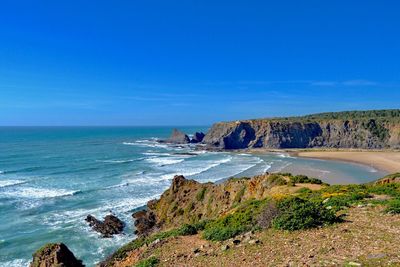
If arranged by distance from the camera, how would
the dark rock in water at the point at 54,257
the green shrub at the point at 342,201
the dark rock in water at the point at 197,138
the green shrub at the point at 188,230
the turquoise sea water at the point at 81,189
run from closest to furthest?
the green shrub at the point at 342,201, the green shrub at the point at 188,230, the dark rock in water at the point at 54,257, the turquoise sea water at the point at 81,189, the dark rock in water at the point at 197,138

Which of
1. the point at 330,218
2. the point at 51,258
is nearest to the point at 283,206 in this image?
the point at 330,218

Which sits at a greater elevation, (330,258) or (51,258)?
(330,258)

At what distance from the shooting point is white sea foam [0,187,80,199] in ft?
139

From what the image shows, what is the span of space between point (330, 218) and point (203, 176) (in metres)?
43.6

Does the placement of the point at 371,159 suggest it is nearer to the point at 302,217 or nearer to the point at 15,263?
the point at 15,263

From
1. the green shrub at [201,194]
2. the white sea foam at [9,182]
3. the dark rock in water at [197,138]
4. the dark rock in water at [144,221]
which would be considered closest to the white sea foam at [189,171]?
the white sea foam at [9,182]

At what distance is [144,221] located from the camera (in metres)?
31.2

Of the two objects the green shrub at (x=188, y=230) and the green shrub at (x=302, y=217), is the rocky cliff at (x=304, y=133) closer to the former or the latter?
the green shrub at (x=188, y=230)

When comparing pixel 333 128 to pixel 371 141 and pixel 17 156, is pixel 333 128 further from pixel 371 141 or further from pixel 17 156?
pixel 17 156

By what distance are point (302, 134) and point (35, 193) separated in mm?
83508

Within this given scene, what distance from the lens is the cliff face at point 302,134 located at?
106 metres

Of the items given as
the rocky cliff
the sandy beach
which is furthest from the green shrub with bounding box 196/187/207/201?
the rocky cliff

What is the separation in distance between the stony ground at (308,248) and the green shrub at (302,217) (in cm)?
35

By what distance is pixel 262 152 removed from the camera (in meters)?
99.0
